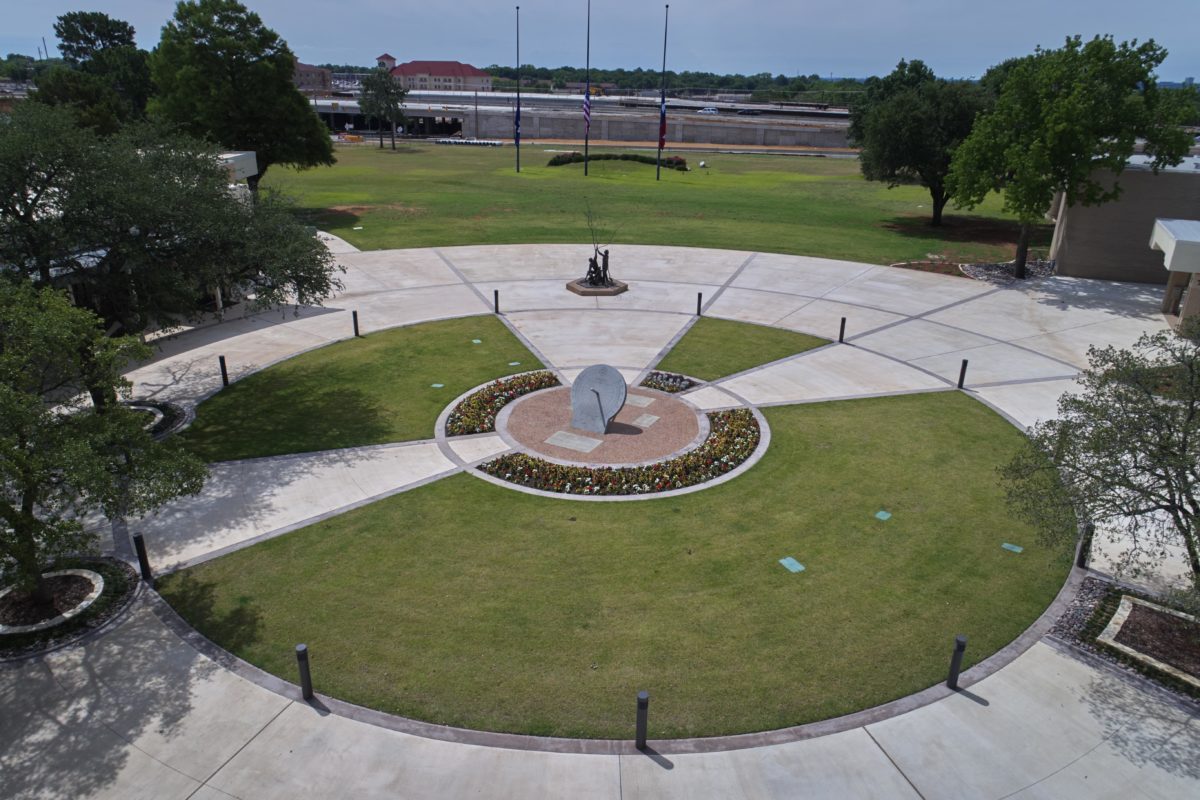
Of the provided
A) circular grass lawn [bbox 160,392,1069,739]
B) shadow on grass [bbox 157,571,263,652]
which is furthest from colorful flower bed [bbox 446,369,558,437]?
shadow on grass [bbox 157,571,263,652]

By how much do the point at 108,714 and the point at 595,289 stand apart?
20879mm

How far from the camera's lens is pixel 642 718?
8.93 meters

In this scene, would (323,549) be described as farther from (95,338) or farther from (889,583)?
(889,583)

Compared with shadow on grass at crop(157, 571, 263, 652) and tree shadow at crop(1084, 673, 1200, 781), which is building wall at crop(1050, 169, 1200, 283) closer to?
tree shadow at crop(1084, 673, 1200, 781)

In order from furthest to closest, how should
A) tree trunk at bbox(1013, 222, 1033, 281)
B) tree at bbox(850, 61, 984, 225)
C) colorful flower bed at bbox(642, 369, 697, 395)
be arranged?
tree at bbox(850, 61, 984, 225) < tree trunk at bbox(1013, 222, 1033, 281) < colorful flower bed at bbox(642, 369, 697, 395)

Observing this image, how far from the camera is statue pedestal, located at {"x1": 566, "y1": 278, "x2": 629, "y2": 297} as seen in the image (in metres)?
27.7

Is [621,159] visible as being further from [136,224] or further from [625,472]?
[625,472]

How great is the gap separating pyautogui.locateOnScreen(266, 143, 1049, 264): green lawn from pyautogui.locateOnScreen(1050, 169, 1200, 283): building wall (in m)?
3.98

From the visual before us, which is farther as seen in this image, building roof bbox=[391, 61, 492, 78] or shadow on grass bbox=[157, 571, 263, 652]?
building roof bbox=[391, 61, 492, 78]

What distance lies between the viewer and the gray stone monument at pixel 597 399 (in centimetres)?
1733

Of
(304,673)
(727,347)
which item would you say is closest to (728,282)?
(727,347)

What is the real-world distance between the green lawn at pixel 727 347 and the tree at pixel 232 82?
28.1m

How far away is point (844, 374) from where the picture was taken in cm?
2089

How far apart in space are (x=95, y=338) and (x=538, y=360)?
37.2ft
